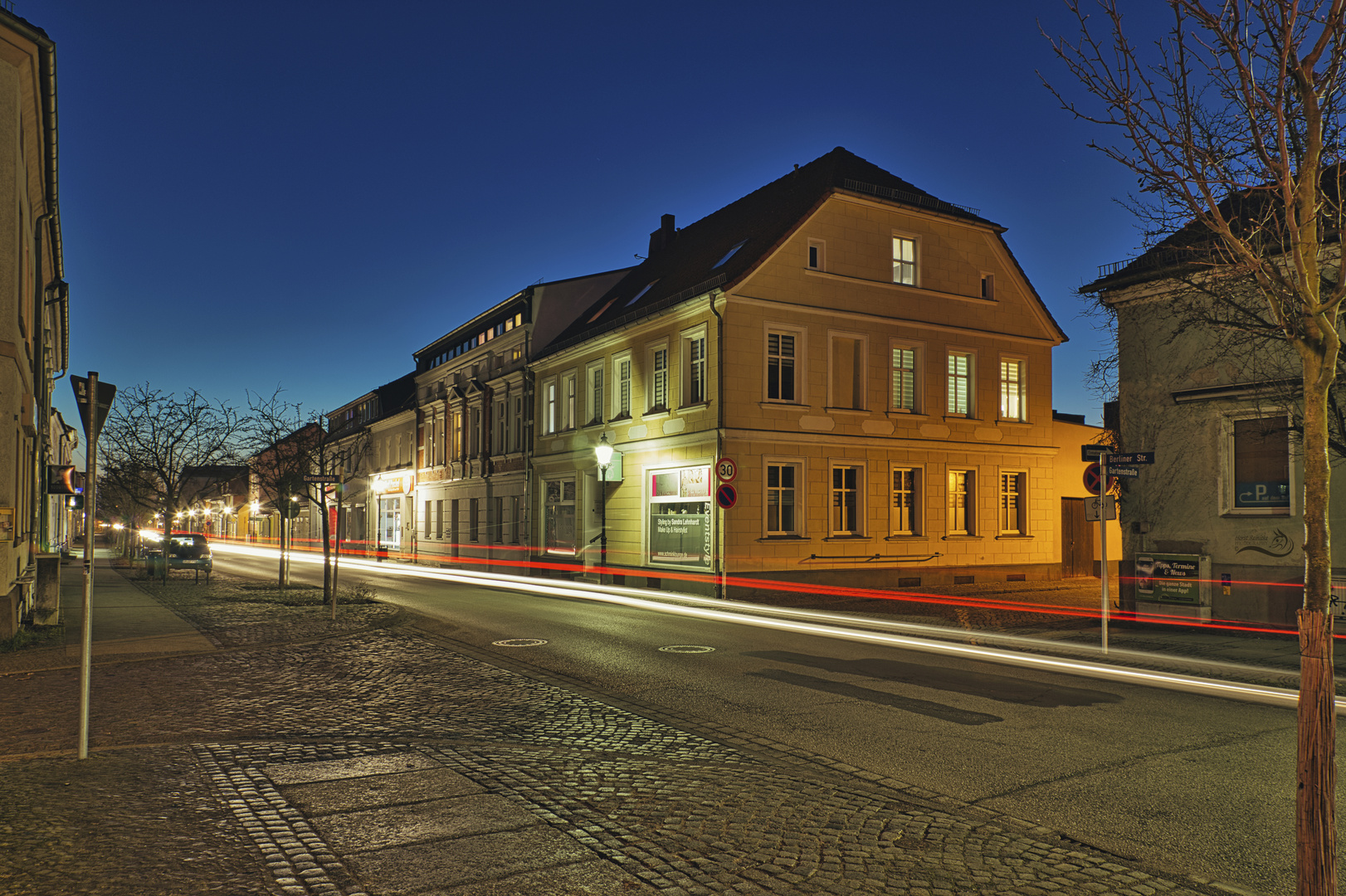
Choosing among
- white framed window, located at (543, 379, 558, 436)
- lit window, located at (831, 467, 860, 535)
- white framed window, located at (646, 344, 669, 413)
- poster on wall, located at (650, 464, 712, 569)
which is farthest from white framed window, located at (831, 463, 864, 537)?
white framed window, located at (543, 379, 558, 436)

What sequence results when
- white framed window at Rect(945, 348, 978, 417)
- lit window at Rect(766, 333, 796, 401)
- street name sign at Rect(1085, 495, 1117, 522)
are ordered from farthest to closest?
white framed window at Rect(945, 348, 978, 417) < lit window at Rect(766, 333, 796, 401) < street name sign at Rect(1085, 495, 1117, 522)

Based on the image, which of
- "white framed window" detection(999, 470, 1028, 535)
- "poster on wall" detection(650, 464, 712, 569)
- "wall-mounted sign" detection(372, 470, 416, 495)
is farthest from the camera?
"wall-mounted sign" detection(372, 470, 416, 495)

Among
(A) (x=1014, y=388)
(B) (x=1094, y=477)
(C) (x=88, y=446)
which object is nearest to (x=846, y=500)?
(A) (x=1014, y=388)

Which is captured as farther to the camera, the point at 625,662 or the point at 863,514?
the point at 863,514

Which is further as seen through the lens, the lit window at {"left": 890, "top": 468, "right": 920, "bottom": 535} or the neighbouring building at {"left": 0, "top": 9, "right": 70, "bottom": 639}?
the lit window at {"left": 890, "top": 468, "right": 920, "bottom": 535}

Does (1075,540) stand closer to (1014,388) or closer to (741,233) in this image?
(1014,388)

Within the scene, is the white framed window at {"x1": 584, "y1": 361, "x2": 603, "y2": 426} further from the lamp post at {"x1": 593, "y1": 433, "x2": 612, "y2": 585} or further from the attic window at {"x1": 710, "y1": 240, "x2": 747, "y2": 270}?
the attic window at {"x1": 710, "y1": 240, "x2": 747, "y2": 270}

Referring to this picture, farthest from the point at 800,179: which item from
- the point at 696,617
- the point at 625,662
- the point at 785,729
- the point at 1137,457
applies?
the point at 785,729

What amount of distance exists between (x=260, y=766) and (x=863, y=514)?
21808 millimetres

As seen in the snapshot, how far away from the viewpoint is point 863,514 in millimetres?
26938

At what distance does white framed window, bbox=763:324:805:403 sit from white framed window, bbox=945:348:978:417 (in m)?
5.47

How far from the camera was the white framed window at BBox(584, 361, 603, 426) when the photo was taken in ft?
107

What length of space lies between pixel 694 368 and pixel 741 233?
569cm

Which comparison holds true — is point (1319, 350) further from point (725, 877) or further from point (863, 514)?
point (863, 514)
